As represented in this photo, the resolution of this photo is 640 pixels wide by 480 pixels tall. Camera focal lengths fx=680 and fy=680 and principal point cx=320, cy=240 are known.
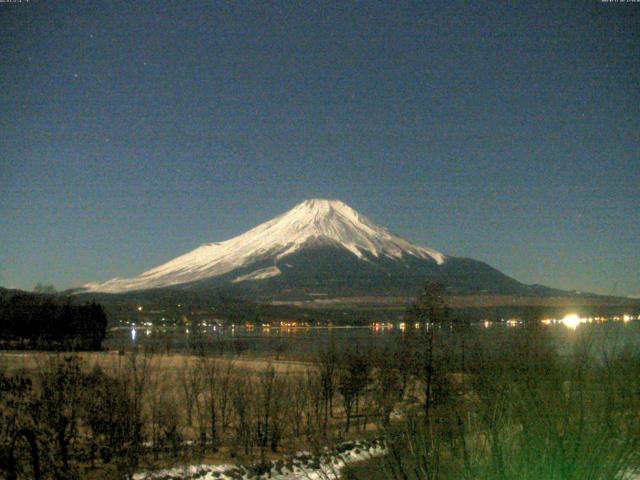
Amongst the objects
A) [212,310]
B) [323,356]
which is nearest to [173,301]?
[212,310]

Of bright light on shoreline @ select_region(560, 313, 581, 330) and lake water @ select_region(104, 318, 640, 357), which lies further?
bright light on shoreline @ select_region(560, 313, 581, 330)

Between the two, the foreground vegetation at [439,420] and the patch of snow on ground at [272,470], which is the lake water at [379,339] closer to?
the foreground vegetation at [439,420]

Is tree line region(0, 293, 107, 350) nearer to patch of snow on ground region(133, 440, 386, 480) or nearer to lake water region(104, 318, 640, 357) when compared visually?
lake water region(104, 318, 640, 357)

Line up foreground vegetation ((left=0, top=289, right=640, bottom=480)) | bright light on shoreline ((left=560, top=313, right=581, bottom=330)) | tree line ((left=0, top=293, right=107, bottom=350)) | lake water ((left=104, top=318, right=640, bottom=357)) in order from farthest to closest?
tree line ((left=0, top=293, right=107, bottom=350)) < bright light on shoreline ((left=560, top=313, right=581, bottom=330)) < lake water ((left=104, top=318, right=640, bottom=357)) < foreground vegetation ((left=0, top=289, right=640, bottom=480))

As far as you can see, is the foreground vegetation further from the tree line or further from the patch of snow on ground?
the tree line

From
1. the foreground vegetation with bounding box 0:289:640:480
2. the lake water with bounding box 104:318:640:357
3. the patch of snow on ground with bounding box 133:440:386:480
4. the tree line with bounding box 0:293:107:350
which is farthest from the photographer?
the tree line with bounding box 0:293:107:350

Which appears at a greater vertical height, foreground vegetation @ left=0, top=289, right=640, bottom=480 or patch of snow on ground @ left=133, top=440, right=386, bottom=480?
foreground vegetation @ left=0, top=289, right=640, bottom=480

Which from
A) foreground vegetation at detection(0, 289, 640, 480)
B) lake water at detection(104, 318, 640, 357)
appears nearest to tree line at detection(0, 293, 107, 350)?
lake water at detection(104, 318, 640, 357)

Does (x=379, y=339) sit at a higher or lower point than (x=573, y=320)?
lower

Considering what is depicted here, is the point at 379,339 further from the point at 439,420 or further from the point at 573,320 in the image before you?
the point at 439,420

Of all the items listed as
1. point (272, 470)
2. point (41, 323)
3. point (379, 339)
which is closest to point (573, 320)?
point (272, 470)

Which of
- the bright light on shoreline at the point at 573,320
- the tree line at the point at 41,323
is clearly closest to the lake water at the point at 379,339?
the bright light on shoreline at the point at 573,320

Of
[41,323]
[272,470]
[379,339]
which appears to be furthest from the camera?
[379,339]

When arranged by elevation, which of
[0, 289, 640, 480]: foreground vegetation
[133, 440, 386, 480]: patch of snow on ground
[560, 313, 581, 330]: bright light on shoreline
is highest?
[560, 313, 581, 330]: bright light on shoreline
